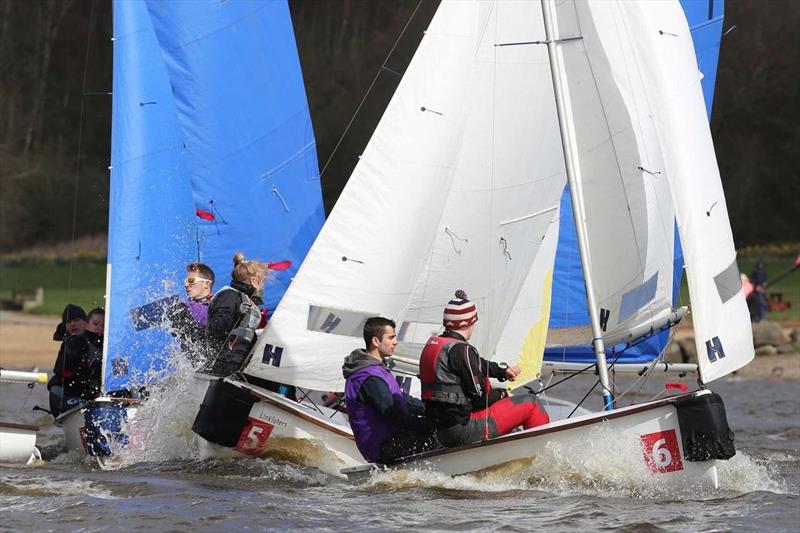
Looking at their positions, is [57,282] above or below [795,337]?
above

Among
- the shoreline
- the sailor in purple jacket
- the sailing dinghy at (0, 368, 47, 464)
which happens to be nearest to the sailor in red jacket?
the sailor in purple jacket

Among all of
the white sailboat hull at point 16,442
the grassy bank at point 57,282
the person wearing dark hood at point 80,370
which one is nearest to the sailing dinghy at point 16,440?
the white sailboat hull at point 16,442

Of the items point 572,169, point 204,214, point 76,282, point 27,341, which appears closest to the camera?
point 572,169

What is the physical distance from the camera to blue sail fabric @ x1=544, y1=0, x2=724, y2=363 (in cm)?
1156

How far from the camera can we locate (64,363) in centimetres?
1077

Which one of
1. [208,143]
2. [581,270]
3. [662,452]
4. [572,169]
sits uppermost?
[208,143]

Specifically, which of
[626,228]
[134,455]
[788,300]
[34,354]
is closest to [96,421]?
[134,455]

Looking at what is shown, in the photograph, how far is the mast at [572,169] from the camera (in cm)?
843

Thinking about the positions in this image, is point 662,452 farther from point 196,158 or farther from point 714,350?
point 196,158

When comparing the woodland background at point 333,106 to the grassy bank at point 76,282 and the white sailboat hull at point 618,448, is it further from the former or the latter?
the white sailboat hull at point 618,448

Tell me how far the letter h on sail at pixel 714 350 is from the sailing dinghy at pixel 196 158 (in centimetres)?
401

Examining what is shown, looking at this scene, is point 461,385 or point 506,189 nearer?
point 461,385

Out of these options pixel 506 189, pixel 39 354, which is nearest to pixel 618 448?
→ pixel 506 189

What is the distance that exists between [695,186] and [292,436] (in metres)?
2.78
